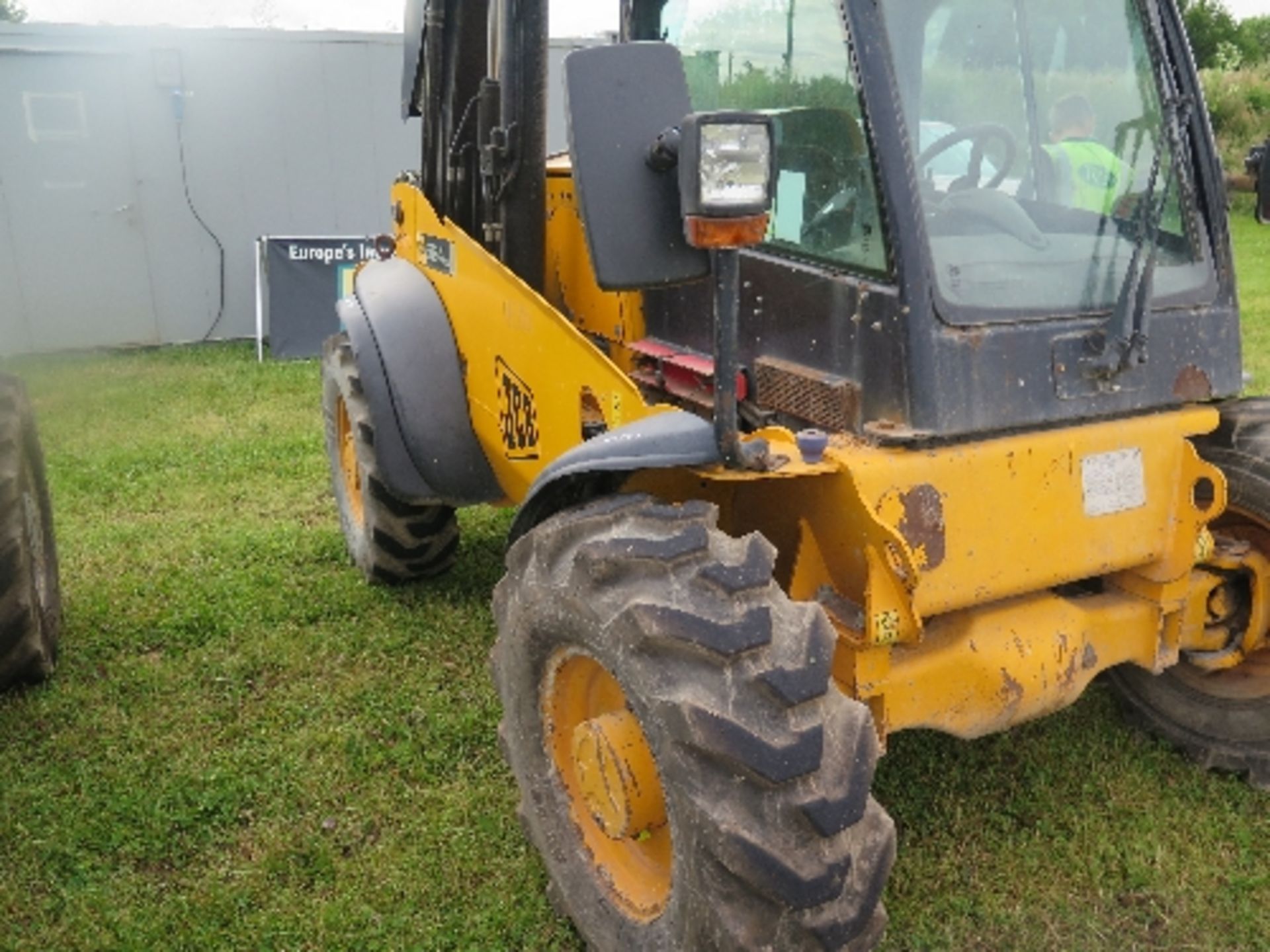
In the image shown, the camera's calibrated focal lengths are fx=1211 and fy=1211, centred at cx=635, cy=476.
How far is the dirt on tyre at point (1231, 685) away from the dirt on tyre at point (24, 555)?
348cm

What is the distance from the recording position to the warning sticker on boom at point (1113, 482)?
275 cm

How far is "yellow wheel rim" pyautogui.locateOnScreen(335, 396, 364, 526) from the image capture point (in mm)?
5246

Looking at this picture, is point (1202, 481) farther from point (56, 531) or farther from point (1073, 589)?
point (56, 531)

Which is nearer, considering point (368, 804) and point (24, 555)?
point (368, 804)

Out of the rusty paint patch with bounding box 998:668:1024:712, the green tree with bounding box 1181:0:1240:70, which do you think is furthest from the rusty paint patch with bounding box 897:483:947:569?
the green tree with bounding box 1181:0:1240:70

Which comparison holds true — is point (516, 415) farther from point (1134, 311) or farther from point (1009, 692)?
point (1134, 311)

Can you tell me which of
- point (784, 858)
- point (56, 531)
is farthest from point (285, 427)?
point (784, 858)

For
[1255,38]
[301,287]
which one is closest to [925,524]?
[301,287]

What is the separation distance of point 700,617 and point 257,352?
8.81 m

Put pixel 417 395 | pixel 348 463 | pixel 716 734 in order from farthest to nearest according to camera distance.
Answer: pixel 348 463, pixel 417 395, pixel 716 734

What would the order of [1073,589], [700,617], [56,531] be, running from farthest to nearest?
[56,531] < [1073,589] < [700,617]

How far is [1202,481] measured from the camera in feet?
9.70

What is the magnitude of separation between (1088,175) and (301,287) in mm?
8843

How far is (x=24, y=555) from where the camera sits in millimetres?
3924
